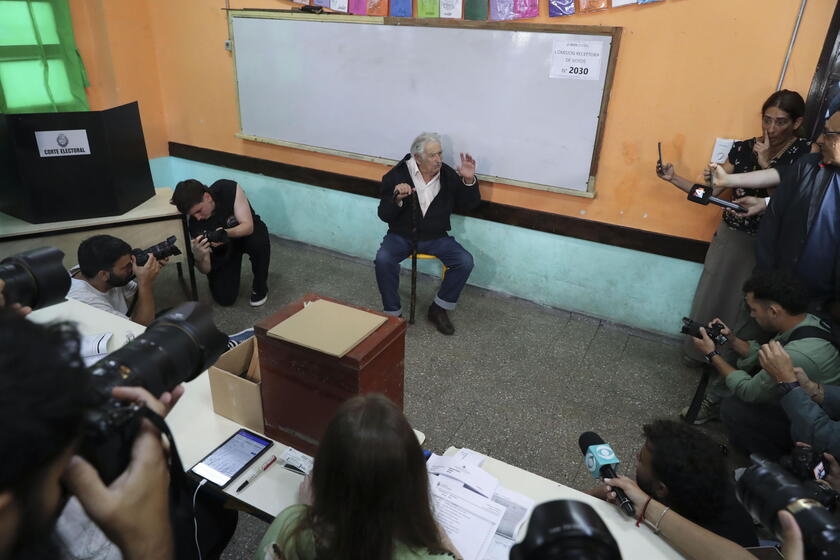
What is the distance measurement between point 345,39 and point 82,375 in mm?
3209

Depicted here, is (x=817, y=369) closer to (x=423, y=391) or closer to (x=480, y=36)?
(x=423, y=391)

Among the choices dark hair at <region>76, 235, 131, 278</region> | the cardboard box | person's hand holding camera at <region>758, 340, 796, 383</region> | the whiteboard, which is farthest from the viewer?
the whiteboard

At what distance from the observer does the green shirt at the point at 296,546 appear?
987 mm

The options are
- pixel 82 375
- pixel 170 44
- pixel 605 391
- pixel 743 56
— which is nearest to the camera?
pixel 82 375

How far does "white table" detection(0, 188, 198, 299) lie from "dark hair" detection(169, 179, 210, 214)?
134 mm

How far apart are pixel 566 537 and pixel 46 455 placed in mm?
613

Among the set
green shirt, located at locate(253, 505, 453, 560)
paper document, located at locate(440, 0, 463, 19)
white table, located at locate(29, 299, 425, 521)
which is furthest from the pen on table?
paper document, located at locate(440, 0, 463, 19)

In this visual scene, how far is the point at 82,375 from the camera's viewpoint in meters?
0.69

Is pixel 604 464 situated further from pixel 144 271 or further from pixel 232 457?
pixel 144 271

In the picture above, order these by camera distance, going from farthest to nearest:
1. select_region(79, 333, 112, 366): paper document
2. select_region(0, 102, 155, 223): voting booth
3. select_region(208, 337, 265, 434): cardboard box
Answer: select_region(0, 102, 155, 223): voting booth
select_region(79, 333, 112, 366): paper document
select_region(208, 337, 265, 434): cardboard box

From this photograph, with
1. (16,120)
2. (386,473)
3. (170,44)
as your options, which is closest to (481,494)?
(386,473)

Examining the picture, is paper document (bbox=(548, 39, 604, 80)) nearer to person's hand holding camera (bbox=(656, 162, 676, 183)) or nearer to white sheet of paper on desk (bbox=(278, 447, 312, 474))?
person's hand holding camera (bbox=(656, 162, 676, 183))

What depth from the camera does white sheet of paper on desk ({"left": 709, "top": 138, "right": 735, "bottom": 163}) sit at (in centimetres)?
262

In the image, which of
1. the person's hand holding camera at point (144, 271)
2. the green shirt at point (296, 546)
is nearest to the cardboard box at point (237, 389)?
the green shirt at point (296, 546)
